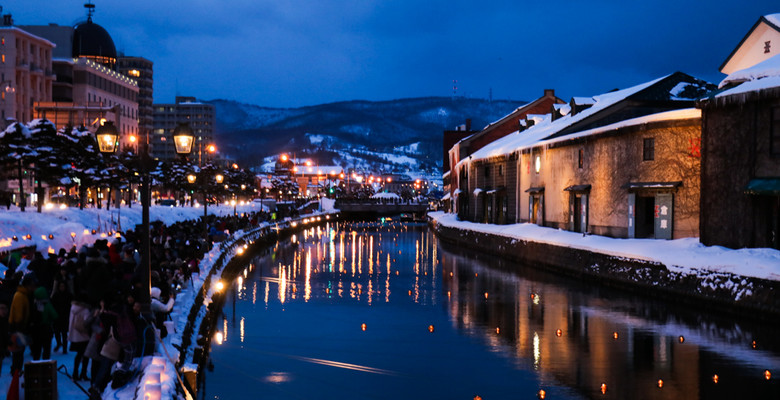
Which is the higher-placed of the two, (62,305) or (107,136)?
(107,136)

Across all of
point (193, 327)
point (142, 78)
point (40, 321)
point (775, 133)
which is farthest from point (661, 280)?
point (142, 78)

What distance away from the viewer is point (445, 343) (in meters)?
21.2

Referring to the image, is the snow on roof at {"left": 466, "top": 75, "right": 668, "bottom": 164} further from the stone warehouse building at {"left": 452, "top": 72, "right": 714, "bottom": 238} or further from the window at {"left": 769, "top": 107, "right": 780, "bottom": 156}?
the window at {"left": 769, "top": 107, "right": 780, "bottom": 156}

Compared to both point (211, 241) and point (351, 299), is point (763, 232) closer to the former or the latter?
point (351, 299)

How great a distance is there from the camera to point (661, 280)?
93.1 feet

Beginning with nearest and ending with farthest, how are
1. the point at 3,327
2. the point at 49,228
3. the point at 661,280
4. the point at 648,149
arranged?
the point at 3,327 < the point at 661,280 < the point at 648,149 < the point at 49,228

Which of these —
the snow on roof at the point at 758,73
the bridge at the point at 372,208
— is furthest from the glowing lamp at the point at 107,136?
the bridge at the point at 372,208

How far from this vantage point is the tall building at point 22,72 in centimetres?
9131

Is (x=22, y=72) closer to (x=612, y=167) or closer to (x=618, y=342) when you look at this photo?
(x=612, y=167)

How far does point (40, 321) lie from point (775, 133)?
23.1m

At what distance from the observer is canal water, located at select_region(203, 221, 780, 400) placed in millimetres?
16188

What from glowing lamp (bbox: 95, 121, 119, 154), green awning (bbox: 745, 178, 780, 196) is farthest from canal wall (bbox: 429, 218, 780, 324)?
glowing lamp (bbox: 95, 121, 119, 154)

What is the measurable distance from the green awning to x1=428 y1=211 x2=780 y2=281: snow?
6.22 ft

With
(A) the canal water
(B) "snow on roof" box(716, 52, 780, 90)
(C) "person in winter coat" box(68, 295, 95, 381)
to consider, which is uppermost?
(B) "snow on roof" box(716, 52, 780, 90)
